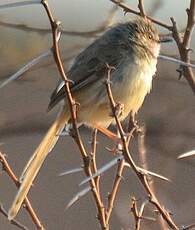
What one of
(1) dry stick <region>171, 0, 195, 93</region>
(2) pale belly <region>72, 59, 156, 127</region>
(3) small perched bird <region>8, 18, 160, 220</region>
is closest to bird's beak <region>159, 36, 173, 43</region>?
(3) small perched bird <region>8, 18, 160, 220</region>

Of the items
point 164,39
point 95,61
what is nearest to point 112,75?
point 95,61

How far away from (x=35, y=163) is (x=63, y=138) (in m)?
2.61

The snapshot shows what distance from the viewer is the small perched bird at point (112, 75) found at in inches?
132

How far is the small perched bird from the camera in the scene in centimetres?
334

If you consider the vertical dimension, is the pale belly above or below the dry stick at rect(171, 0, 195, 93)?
below

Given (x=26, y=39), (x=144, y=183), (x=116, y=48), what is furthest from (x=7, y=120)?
(x=144, y=183)

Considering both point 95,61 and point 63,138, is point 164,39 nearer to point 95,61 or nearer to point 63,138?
point 95,61

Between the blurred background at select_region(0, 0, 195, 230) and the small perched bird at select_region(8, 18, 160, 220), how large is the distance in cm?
148

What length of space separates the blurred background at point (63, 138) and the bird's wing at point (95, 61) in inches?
57.3

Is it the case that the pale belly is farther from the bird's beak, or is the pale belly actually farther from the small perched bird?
the bird's beak

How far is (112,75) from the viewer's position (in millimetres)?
3361

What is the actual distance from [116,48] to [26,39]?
203 centimetres

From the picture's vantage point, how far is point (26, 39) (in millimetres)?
5422

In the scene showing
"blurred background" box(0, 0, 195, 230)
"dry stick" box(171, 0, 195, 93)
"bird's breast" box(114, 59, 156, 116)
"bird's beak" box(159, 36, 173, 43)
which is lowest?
"blurred background" box(0, 0, 195, 230)
